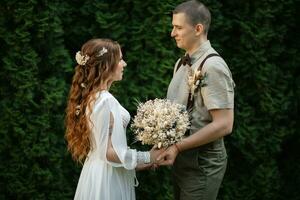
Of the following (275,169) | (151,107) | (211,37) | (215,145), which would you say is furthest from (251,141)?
(151,107)

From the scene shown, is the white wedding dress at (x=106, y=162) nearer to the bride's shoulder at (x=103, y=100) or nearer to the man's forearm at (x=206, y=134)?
the bride's shoulder at (x=103, y=100)

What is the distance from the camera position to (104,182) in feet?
12.6

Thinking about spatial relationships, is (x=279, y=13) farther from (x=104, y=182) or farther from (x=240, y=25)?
(x=104, y=182)

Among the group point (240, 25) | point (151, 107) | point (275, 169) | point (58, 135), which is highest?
point (240, 25)

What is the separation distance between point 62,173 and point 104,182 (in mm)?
1695

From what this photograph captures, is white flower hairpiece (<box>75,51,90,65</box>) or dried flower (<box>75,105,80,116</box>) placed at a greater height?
white flower hairpiece (<box>75,51,90,65</box>)

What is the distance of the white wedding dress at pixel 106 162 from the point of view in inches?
146

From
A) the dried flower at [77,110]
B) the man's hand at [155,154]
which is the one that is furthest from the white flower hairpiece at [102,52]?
the man's hand at [155,154]

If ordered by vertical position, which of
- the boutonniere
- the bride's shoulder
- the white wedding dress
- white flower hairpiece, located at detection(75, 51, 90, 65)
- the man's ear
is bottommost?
the white wedding dress

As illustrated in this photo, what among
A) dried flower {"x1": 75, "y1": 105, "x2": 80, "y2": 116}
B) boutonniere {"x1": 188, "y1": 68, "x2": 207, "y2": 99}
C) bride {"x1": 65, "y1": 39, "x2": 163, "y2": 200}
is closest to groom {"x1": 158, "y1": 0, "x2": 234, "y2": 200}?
boutonniere {"x1": 188, "y1": 68, "x2": 207, "y2": 99}

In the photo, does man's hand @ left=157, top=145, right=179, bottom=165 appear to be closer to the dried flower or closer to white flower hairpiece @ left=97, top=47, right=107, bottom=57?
the dried flower

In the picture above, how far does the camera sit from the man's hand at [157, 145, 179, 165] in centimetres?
377

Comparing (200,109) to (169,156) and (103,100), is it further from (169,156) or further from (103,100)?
(103,100)

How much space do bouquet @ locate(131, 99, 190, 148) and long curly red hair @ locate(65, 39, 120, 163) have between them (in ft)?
1.39
